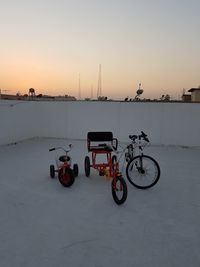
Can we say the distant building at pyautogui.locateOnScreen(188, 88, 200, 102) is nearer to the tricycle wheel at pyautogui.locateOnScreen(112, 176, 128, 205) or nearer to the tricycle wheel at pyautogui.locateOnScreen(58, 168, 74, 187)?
the tricycle wheel at pyautogui.locateOnScreen(58, 168, 74, 187)

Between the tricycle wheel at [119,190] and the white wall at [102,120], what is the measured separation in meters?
5.52

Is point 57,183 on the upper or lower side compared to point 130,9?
lower

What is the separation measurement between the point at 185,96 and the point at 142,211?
805 inches

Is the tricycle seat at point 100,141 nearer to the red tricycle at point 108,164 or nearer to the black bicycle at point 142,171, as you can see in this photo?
the red tricycle at point 108,164

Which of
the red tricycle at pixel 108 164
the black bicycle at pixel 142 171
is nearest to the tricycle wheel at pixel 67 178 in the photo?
the red tricycle at pixel 108 164

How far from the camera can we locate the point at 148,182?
4.61 m

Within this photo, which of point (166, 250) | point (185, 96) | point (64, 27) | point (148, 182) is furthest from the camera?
point (185, 96)

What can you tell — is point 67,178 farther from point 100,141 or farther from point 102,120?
point 102,120

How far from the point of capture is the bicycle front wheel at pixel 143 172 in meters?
4.54

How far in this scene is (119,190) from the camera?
3.92m

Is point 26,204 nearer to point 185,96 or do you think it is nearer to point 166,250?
point 166,250

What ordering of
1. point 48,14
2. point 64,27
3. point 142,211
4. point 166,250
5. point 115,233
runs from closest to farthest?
point 166,250 → point 115,233 → point 142,211 → point 48,14 → point 64,27

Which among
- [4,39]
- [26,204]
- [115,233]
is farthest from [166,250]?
[4,39]

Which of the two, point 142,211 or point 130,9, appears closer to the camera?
Result: point 142,211
